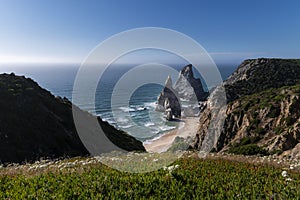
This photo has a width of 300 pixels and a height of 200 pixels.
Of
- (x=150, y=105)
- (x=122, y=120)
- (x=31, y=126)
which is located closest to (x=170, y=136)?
(x=122, y=120)

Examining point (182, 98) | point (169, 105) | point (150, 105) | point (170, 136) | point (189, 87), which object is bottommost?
point (170, 136)

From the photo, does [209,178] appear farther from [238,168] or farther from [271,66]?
[271,66]

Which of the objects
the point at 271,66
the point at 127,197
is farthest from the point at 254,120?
the point at 271,66

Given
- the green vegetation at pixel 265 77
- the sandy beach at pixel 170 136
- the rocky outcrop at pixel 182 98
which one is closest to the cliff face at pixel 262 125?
the sandy beach at pixel 170 136

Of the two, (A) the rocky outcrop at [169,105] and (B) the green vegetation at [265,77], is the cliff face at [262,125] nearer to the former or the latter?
(B) the green vegetation at [265,77]

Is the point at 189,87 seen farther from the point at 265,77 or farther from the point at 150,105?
the point at 265,77

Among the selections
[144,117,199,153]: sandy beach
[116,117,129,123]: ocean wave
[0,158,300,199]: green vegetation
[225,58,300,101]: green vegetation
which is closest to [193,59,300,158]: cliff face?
[144,117,199,153]: sandy beach
